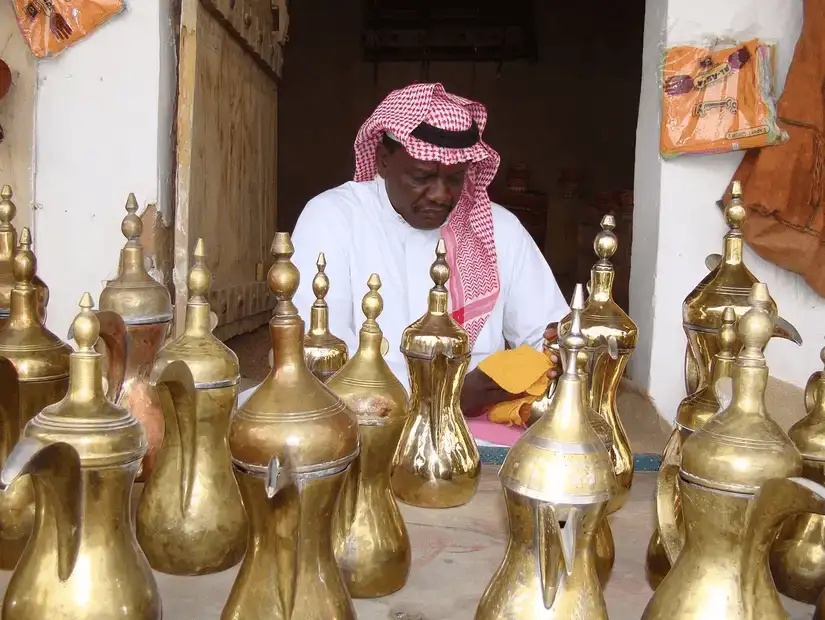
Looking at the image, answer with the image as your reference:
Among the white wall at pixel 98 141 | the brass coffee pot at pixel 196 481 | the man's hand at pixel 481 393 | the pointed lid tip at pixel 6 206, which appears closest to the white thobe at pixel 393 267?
the man's hand at pixel 481 393

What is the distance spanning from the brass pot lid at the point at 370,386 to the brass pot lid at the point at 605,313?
192 millimetres

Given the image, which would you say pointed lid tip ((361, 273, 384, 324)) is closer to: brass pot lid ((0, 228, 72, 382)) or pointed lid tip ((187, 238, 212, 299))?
pointed lid tip ((187, 238, 212, 299))

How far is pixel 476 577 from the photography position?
0.74 metres

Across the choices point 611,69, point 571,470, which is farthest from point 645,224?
point 611,69

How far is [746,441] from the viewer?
1.67 ft

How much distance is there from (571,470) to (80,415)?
13.6 inches

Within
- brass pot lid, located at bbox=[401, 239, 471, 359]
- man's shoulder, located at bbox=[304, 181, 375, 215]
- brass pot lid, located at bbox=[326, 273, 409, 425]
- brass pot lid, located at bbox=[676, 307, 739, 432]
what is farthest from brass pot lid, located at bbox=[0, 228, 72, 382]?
man's shoulder, located at bbox=[304, 181, 375, 215]

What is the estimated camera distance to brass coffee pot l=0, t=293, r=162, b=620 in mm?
534

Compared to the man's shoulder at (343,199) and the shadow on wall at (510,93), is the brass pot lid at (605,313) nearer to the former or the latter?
the man's shoulder at (343,199)

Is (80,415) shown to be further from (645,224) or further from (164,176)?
(645,224)

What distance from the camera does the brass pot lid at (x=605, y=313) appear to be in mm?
801

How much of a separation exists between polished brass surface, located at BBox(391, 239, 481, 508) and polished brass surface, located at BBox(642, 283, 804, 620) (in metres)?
0.40

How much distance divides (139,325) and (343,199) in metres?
1.38

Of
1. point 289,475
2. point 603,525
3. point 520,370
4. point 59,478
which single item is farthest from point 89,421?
point 520,370
